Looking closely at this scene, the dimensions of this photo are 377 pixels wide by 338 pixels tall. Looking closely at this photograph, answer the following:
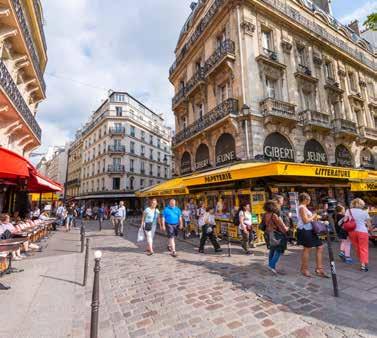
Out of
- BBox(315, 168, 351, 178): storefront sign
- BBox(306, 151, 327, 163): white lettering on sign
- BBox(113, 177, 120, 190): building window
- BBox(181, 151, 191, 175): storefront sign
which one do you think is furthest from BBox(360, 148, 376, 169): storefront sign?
BBox(113, 177, 120, 190): building window

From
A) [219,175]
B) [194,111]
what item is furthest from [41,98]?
[219,175]

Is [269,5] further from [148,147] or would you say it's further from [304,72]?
[148,147]

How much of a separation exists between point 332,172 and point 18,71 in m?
16.5

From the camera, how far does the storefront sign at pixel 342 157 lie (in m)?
14.7

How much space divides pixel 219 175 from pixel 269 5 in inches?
488

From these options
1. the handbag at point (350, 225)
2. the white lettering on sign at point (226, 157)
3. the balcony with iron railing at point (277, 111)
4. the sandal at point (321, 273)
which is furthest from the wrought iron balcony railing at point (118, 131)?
the sandal at point (321, 273)

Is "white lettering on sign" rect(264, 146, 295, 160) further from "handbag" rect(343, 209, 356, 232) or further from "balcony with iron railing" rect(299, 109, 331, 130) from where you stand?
"handbag" rect(343, 209, 356, 232)

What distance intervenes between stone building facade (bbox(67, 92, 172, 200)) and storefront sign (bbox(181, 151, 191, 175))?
1739 cm

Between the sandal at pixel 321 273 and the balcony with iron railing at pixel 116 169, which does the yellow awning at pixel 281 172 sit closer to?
the sandal at pixel 321 273

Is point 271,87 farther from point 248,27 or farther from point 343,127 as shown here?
point 343,127

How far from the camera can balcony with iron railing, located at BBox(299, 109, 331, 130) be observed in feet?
42.2

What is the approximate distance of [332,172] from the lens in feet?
26.6

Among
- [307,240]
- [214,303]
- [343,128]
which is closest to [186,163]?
[343,128]

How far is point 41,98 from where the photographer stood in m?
16.1
